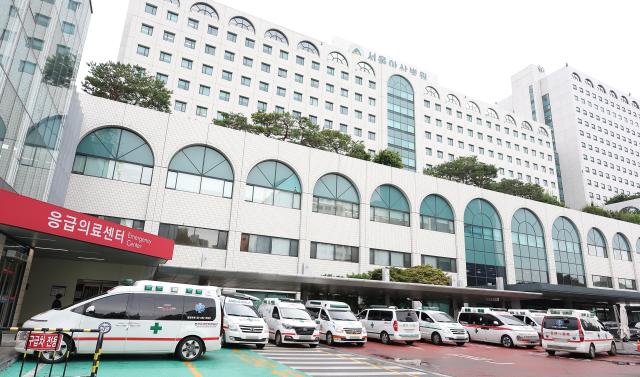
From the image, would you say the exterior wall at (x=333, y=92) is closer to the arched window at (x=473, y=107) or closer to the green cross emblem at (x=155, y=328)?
the arched window at (x=473, y=107)

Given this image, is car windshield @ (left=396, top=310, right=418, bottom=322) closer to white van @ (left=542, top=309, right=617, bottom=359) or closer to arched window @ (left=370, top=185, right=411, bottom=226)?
white van @ (left=542, top=309, right=617, bottom=359)

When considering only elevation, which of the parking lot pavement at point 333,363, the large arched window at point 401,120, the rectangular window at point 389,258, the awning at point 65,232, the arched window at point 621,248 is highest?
the large arched window at point 401,120

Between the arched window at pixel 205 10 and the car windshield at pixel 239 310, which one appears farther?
the arched window at pixel 205 10

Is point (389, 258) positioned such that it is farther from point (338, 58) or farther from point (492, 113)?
point (492, 113)

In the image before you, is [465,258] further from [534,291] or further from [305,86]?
[305,86]

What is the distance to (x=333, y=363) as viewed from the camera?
12.8 metres

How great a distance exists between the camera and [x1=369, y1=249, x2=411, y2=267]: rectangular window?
1296 inches

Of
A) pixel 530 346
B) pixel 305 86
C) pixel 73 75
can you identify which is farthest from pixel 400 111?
pixel 73 75

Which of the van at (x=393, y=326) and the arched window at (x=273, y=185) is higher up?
the arched window at (x=273, y=185)

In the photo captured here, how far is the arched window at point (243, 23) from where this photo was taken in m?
53.9

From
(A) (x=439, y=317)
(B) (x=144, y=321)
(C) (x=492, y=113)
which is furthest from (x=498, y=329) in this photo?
(C) (x=492, y=113)

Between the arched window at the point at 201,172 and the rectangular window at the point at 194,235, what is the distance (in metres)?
2.62

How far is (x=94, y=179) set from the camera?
24.9 metres

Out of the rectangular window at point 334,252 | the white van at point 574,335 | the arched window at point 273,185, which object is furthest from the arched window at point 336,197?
the white van at point 574,335
